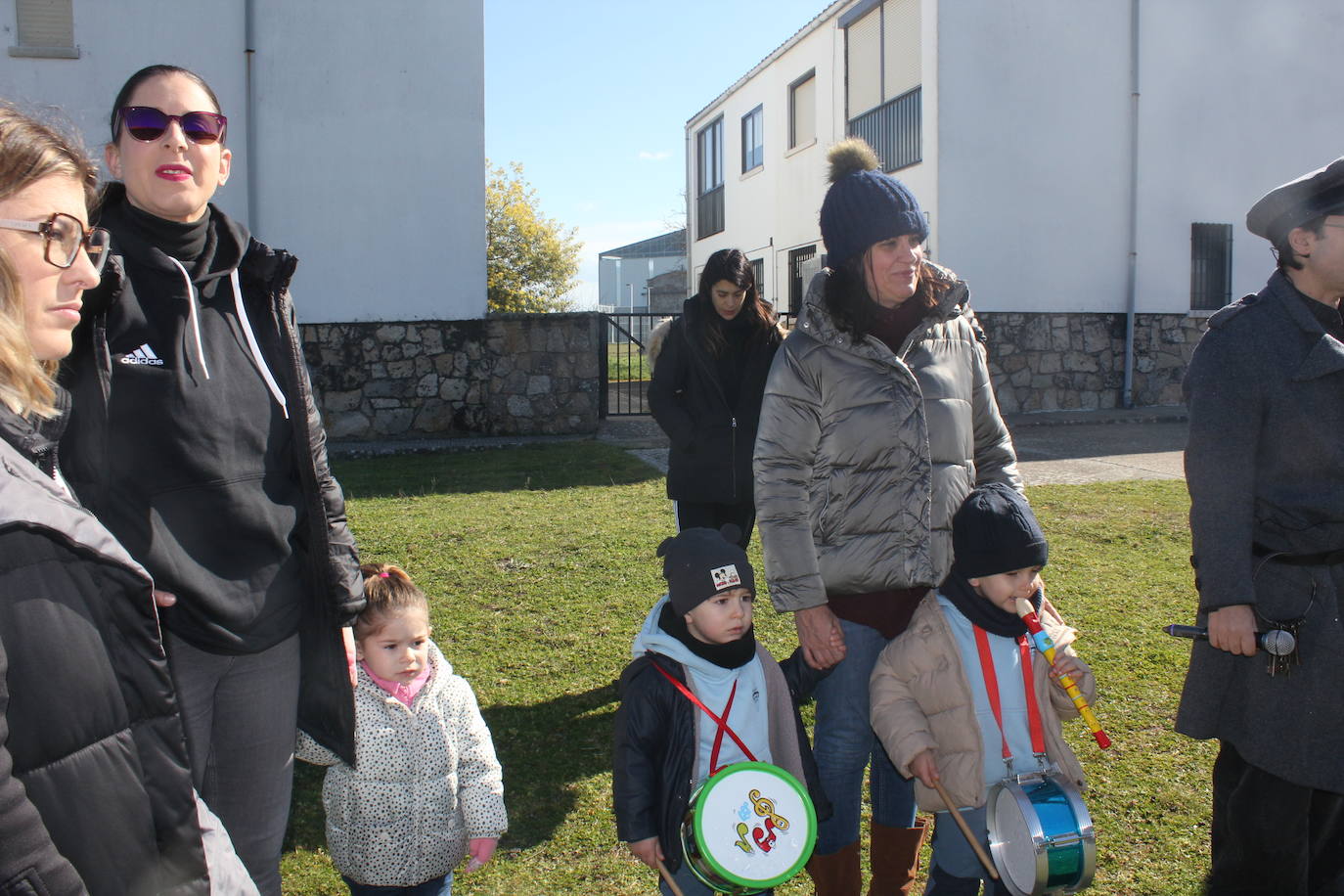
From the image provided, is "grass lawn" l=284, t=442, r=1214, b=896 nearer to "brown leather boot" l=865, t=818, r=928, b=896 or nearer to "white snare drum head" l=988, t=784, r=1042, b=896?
"brown leather boot" l=865, t=818, r=928, b=896

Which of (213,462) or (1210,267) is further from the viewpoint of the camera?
(1210,267)

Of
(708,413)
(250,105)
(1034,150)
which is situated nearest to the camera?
(708,413)

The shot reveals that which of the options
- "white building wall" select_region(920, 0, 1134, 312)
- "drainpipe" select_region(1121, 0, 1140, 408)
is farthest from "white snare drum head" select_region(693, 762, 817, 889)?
"drainpipe" select_region(1121, 0, 1140, 408)

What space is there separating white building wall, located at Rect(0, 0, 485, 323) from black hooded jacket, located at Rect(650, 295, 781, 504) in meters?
8.54

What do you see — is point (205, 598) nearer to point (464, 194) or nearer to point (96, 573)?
point (96, 573)

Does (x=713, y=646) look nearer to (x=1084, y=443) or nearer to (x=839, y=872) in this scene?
(x=839, y=872)

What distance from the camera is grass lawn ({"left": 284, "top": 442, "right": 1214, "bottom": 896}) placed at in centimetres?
301

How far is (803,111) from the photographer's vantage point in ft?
61.5

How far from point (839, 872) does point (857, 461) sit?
1070 millimetres

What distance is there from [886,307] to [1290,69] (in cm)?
1689

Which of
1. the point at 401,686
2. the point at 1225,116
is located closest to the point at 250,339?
the point at 401,686

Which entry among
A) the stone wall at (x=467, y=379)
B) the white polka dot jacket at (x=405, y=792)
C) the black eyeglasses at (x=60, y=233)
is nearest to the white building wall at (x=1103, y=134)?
the stone wall at (x=467, y=379)

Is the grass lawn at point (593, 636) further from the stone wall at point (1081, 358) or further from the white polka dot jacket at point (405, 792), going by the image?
the stone wall at point (1081, 358)

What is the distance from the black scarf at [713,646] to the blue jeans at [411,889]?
2.71 ft
